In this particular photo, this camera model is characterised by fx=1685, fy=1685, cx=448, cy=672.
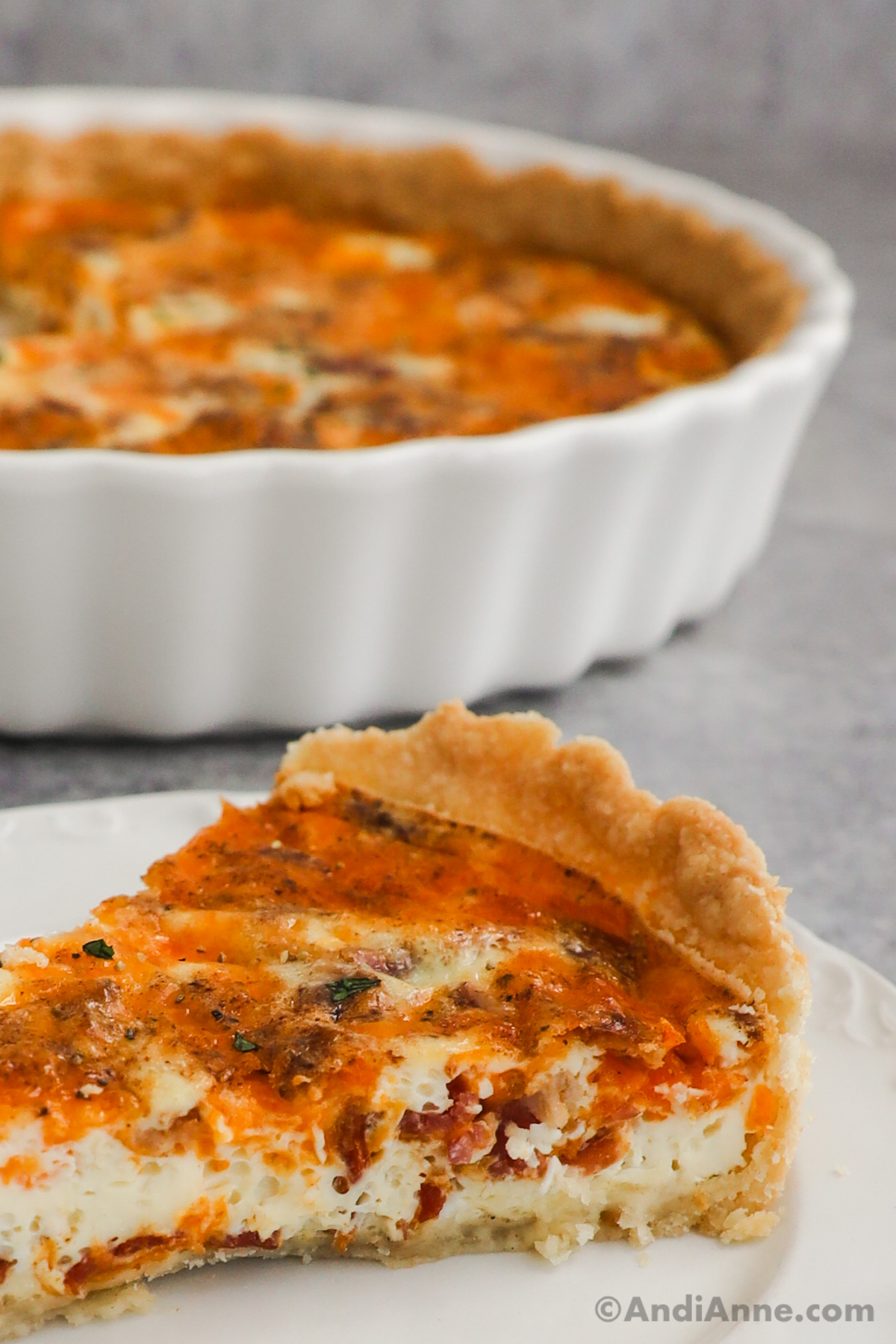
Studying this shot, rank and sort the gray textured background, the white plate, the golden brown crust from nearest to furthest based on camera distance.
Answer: the white plate
the gray textured background
the golden brown crust

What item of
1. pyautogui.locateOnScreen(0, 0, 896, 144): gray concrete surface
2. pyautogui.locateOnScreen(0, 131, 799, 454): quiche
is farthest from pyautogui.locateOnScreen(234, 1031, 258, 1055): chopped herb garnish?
pyautogui.locateOnScreen(0, 0, 896, 144): gray concrete surface

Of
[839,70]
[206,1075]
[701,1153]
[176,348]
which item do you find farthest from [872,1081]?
[839,70]

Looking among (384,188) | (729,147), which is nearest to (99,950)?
(384,188)

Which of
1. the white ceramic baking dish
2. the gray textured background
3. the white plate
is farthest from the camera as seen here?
the gray textured background

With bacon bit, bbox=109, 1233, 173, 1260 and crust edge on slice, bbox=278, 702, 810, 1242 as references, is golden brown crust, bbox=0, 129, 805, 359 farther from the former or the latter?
bacon bit, bbox=109, 1233, 173, 1260

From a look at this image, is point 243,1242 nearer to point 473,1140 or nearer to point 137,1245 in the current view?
point 137,1245

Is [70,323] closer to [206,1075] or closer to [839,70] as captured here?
[206,1075]
